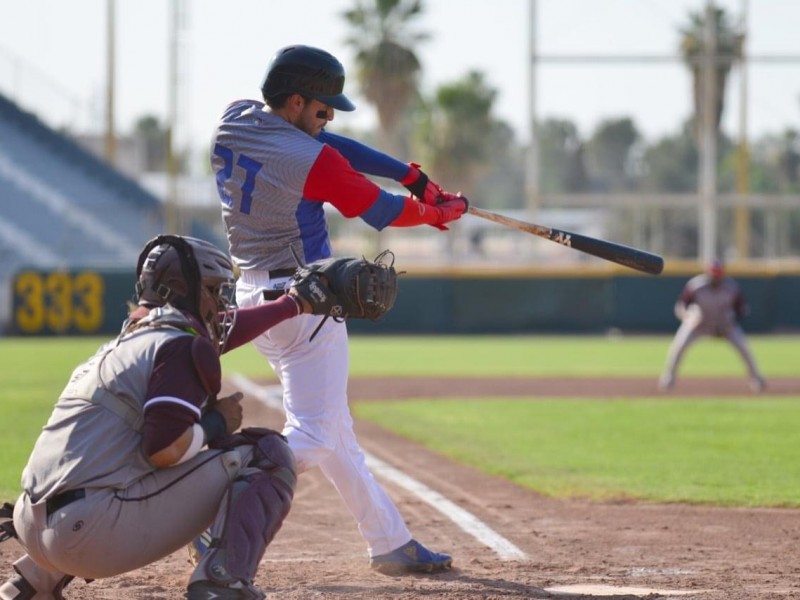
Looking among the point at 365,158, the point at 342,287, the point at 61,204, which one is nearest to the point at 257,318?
the point at 342,287

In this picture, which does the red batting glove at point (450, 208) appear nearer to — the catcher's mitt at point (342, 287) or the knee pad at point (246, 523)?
the catcher's mitt at point (342, 287)

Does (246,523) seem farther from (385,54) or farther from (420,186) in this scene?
Answer: (385,54)

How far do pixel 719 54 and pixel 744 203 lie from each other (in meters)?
5.63

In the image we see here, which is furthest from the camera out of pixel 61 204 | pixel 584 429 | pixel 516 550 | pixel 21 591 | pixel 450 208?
pixel 61 204

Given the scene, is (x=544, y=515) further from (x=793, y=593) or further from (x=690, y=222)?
(x=690, y=222)

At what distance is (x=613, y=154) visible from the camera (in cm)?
5459

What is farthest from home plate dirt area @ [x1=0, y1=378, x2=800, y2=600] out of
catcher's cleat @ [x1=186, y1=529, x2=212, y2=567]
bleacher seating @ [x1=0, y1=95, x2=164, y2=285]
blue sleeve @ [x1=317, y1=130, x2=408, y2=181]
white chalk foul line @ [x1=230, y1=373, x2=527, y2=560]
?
bleacher seating @ [x1=0, y1=95, x2=164, y2=285]

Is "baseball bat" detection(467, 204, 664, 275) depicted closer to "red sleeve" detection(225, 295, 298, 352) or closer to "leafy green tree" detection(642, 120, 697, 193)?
"red sleeve" detection(225, 295, 298, 352)

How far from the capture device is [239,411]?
14.9 ft

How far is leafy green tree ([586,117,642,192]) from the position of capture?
149 ft

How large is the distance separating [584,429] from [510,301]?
19.4 m

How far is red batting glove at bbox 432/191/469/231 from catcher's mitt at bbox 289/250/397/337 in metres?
0.74

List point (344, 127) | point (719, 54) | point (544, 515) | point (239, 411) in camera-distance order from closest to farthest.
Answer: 1. point (239, 411)
2. point (544, 515)
3. point (719, 54)
4. point (344, 127)

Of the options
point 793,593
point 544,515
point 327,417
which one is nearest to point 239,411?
point 327,417
